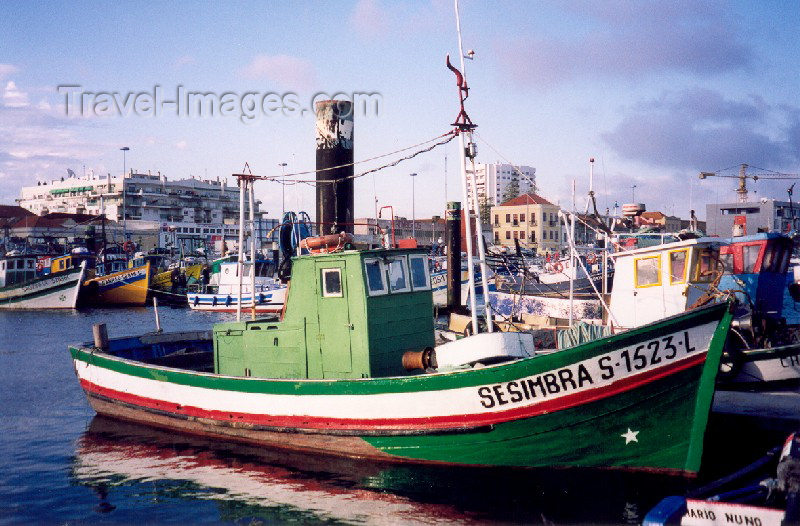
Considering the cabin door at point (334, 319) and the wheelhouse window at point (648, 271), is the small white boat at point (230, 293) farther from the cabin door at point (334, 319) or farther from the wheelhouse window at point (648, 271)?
the cabin door at point (334, 319)

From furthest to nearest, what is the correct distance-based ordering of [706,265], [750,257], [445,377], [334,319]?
[750,257] → [706,265] → [334,319] → [445,377]

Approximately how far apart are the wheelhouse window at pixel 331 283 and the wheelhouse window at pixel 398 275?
3.10ft

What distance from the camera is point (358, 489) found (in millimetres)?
11164

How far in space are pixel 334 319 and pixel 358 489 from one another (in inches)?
120

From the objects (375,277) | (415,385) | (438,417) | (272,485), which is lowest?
(272,485)

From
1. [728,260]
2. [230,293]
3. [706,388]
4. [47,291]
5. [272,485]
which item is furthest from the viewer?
[47,291]

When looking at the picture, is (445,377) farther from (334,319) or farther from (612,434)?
(334,319)

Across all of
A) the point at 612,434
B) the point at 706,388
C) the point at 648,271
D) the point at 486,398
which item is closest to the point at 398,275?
the point at 486,398

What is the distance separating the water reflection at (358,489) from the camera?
33.0ft

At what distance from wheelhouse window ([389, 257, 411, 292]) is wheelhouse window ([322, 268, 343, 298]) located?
3.10 feet

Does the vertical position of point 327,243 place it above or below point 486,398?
above

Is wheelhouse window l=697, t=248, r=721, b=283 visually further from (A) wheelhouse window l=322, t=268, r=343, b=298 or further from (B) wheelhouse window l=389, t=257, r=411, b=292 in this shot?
(A) wheelhouse window l=322, t=268, r=343, b=298

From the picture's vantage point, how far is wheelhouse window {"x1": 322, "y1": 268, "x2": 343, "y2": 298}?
12.5 meters

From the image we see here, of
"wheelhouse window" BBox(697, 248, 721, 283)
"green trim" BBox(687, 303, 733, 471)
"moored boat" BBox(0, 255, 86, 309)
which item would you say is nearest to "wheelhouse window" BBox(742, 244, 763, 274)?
"wheelhouse window" BBox(697, 248, 721, 283)
